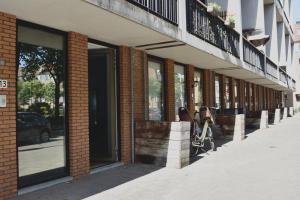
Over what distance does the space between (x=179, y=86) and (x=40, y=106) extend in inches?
284

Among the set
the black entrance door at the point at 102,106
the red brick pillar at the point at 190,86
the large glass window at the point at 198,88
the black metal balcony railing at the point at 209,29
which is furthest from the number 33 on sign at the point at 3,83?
the large glass window at the point at 198,88

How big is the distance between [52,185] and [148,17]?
3.81 metres

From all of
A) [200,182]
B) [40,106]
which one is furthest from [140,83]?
[200,182]

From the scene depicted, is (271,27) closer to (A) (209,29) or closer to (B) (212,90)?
(B) (212,90)

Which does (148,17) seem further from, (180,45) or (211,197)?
(211,197)

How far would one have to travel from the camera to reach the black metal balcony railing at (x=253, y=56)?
698 inches

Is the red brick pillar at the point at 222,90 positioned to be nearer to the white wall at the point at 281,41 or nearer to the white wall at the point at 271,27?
the white wall at the point at 271,27

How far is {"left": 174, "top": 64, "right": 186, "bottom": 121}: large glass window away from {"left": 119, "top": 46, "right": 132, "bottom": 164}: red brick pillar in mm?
3799

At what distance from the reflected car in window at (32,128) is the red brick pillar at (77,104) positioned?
58cm

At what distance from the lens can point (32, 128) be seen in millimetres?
7414

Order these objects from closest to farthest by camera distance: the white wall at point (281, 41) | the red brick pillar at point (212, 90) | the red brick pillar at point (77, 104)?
the red brick pillar at point (77, 104), the red brick pillar at point (212, 90), the white wall at point (281, 41)

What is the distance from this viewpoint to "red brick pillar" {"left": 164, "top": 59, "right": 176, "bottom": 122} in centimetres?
1262

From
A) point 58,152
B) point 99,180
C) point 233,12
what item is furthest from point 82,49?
point 233,12

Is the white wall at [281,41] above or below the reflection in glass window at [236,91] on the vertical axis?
above
